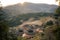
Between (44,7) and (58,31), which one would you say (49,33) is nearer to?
(58,31)

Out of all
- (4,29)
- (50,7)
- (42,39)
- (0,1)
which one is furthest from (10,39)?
(50,7)

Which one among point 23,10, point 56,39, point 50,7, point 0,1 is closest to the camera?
point 0,1

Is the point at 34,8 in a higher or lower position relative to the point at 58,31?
→ higher

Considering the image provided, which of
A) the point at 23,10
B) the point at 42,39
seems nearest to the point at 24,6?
the point at 23,10

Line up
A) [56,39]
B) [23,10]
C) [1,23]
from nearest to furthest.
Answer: [1,23]
[56,39]
[23,10]

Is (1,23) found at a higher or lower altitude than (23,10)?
lower

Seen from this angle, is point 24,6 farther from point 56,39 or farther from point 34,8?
point 56,39

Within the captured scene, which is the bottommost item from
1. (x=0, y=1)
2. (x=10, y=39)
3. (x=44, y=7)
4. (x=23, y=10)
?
(x=10, y=39)

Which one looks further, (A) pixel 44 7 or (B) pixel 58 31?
(A) pixel 44 7

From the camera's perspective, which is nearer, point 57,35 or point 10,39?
point 10,39
